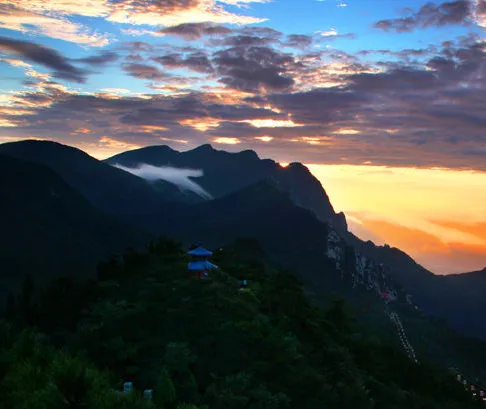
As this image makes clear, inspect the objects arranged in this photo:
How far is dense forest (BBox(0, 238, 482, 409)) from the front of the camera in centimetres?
1800

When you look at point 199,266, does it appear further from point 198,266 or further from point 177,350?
point 177,350

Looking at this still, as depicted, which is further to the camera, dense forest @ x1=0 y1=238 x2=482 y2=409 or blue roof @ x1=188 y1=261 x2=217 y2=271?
blue roof @ x1=188 y1=261 x2=217 y2=271

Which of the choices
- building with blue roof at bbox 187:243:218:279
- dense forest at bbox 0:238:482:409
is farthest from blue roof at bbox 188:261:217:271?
dense forest at bbox 0:238:482:409

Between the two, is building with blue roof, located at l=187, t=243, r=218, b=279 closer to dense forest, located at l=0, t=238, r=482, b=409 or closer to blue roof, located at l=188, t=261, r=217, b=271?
blue roof, located at l=188, t=261, r=217, b=271

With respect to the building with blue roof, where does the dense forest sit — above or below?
below

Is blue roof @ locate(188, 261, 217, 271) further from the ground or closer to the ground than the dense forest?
further from the ground

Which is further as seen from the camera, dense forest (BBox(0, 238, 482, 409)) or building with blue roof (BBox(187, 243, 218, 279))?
building with blue roof (BBox(187, 243, 218, 279))

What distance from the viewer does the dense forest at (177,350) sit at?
18000mm

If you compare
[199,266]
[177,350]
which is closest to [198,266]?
[199,266]

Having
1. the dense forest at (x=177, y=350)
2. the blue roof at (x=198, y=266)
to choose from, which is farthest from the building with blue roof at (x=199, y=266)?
the dense forest at (x=177, y=350)

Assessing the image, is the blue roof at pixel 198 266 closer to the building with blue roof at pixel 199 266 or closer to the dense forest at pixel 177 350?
the building with blue roof at pixel 199 266

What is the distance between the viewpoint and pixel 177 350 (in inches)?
1238

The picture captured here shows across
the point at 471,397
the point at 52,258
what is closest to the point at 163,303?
the point at 471,397

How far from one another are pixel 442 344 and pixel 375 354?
14693 centimetres
